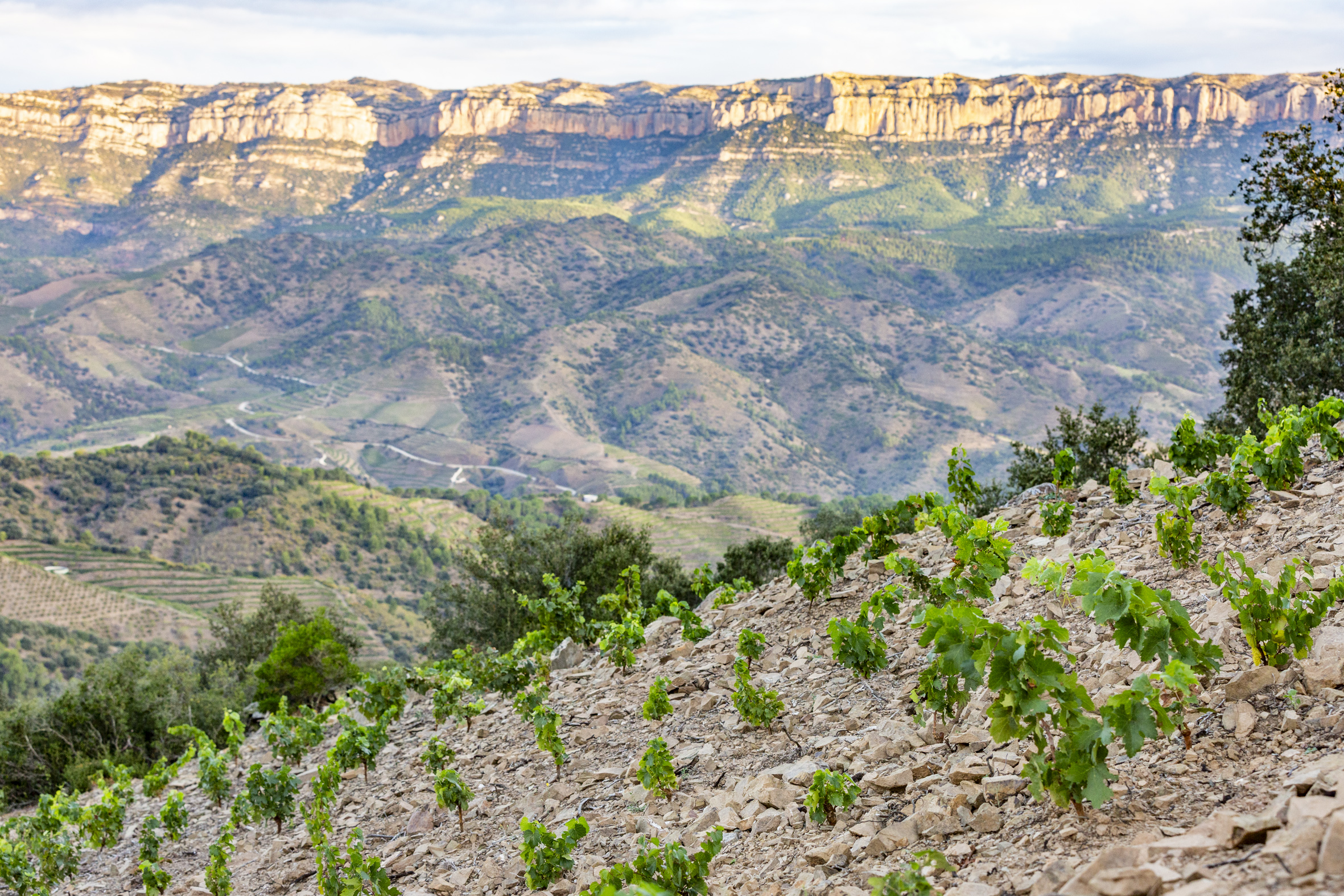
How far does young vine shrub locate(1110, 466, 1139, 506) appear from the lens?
36.7ft

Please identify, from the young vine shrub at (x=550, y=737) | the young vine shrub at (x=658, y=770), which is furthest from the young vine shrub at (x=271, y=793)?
the young vine shrub at (x=658, y=770)

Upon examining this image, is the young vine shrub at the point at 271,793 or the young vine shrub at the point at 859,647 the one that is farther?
the young vine shrub at the point at 271,793

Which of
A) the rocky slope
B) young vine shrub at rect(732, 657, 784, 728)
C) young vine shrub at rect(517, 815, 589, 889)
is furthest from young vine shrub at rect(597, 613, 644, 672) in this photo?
young vine shrub at rect(517, 815, 589, 889)

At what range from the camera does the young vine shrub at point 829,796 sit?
20.9 ft

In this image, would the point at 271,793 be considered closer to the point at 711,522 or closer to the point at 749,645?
the point at 749,645

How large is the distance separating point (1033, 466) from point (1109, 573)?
23.2 m

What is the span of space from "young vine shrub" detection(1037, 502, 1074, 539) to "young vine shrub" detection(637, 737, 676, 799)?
5.80 m

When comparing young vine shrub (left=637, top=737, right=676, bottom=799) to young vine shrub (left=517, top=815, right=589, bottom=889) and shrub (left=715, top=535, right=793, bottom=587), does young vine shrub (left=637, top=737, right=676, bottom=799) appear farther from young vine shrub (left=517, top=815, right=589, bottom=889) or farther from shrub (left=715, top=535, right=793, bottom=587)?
shrub (left=715, top=535, right=793, bottom=587)

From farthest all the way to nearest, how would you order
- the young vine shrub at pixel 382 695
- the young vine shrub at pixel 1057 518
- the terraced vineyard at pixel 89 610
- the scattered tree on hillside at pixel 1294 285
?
the terraced vineyard at pixel 89 610, the scattered tree on hillside at pixel 1294 285, the young vine shrub at pixel 382 695, the young vine shrub at pixel 1057 518

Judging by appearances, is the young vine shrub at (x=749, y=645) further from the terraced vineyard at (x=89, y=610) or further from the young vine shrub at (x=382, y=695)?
the terraced vineyard at (x=89, y=610)

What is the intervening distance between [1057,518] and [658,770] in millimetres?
6021

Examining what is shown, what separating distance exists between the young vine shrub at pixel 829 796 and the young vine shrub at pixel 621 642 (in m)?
6.53

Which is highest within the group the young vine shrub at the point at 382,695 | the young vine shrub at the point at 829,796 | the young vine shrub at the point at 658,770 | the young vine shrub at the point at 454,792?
the young vine shrub at the point at 829,796

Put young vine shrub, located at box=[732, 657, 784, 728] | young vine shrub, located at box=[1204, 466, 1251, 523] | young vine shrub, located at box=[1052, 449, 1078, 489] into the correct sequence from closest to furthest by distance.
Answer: young vine shrub, located at box=[732, 657, 784, 728] < young vine shrub, located at box=[1204, 466, 1251, 523] < young vine shrub, located at box=[1052, 449, 1078, 489]
